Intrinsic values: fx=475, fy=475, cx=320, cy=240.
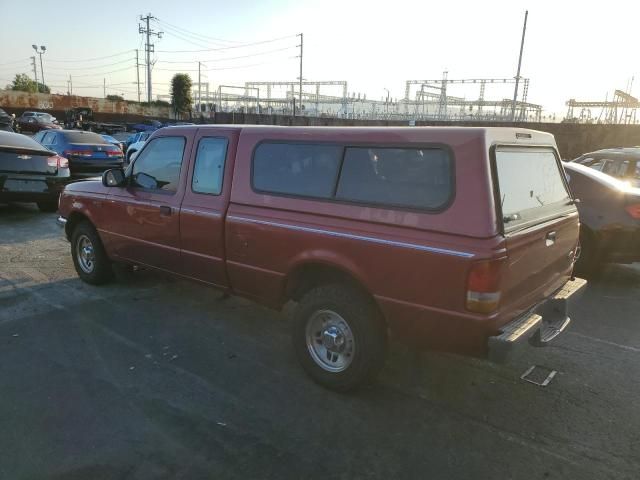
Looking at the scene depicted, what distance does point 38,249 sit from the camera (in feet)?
23.1

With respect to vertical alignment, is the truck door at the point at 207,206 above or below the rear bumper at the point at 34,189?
above

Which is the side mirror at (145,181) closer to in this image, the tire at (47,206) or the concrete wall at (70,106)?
the tire at (47,206)

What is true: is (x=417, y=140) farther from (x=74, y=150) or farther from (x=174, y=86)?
(x=174, y=86)

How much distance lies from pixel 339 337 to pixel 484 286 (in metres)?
1.15

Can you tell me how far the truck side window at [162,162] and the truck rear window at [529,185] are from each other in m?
2.88

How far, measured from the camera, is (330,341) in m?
3.47

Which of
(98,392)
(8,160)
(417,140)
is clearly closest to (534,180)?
(417,140)

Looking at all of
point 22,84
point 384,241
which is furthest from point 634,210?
point 22,84

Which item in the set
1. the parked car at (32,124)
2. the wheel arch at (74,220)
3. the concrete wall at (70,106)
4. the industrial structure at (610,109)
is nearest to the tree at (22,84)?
the concrete wall at (70,106)

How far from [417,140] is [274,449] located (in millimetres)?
2087

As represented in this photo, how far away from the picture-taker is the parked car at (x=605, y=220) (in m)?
5.82

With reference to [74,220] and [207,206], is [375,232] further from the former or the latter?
[74,220]

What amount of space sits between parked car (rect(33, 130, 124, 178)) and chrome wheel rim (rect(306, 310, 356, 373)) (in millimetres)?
11172

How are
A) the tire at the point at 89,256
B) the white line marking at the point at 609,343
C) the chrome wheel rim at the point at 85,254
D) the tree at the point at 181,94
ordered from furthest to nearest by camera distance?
the tree at the point at 181,94 → the chrome wheel rim at the point at 85,254 → the tire at the point at 89,256 → the white line marking at the point at 609,343
